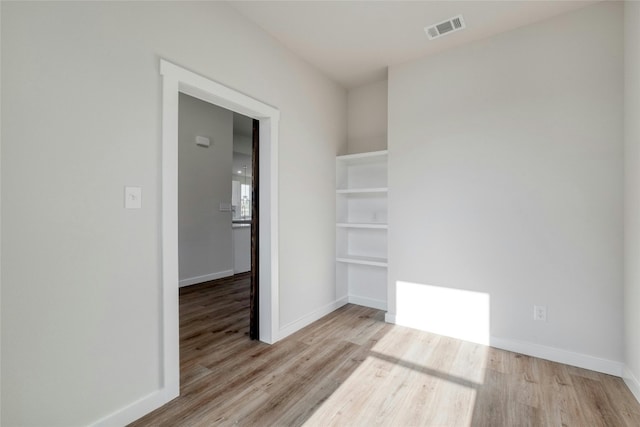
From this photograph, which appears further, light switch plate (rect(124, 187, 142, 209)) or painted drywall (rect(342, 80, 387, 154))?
painted drywall (rect(342, 80, 387, 154))

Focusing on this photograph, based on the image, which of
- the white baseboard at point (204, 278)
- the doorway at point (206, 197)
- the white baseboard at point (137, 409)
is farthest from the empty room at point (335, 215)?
the doorway at point (206, 197)

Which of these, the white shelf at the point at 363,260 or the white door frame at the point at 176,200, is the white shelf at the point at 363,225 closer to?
the white shelf at the point at 363,260

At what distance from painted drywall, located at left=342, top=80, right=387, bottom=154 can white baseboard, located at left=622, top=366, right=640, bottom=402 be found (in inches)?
110

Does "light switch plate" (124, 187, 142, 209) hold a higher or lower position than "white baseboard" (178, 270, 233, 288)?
higher

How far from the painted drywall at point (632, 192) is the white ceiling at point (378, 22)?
1.60 ft

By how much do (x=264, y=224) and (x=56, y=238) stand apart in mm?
1485

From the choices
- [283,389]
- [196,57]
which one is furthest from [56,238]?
[283,389]

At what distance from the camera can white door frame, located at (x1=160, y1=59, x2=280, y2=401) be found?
1.81 m

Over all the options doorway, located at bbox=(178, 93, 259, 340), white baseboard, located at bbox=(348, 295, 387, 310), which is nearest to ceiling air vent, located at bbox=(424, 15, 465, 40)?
white baseboard, located at bbox=(348, 295, 387, 310)

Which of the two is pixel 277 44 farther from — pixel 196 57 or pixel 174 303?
pixel 174 303

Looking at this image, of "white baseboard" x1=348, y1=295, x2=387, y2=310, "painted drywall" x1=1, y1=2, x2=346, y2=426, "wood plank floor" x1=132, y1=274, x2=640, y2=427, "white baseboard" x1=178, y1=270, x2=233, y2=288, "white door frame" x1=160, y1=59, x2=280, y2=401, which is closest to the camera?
"painted drywall" x1=1, y1=2, x2=346, y2=426

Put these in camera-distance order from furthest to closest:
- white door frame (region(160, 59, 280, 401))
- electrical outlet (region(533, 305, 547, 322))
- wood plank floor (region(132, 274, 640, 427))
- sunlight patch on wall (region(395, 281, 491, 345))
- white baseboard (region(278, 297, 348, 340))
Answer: white baseboard (region(278, 297, 348, 340)), sunlight patch on wall (region(395, 281, 491, 345)), electrical outlet (region(533, 305, 547, 322)), white door frame (region(160, 59, 280, 401)), wood plank floor (region(132, 274, 640, 427))

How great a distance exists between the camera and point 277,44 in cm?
271

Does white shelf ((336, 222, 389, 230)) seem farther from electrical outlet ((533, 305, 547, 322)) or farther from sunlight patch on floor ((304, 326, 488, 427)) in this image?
electrical outlet ((533, 305, 547, 322))
